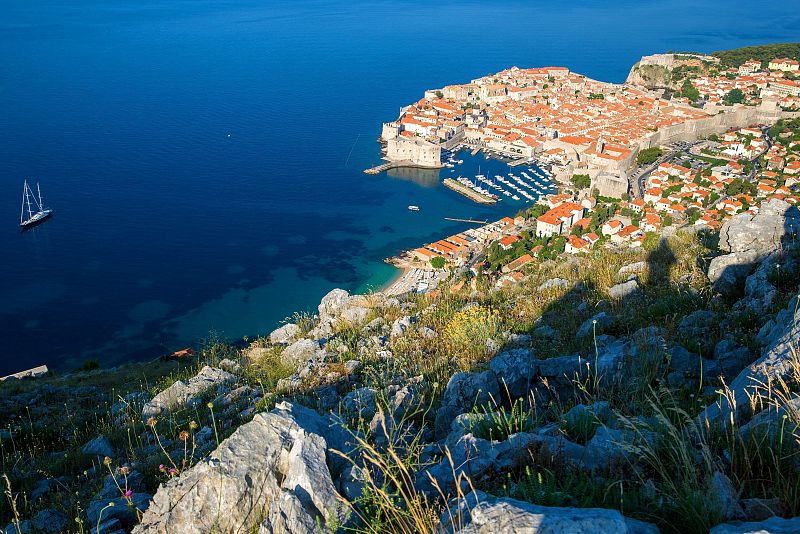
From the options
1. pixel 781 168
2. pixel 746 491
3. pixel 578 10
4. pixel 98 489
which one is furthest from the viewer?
pixel 578 10

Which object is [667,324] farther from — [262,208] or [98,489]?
[262,208]

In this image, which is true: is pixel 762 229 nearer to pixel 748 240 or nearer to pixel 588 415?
pixel 748 240

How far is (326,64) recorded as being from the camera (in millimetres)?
63656

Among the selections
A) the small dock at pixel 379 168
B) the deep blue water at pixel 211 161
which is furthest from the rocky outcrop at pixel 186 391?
the small dock at pixel 379 168

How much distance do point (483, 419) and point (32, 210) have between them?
3232cm

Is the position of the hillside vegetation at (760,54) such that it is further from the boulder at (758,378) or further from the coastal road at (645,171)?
the boulder at (758,378)

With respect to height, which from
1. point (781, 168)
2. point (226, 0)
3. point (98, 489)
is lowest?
point (781, 168)

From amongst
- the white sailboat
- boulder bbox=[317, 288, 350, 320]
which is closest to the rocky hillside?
boulder bbox=[317, 288, 350, 320]

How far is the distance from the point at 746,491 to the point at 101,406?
5.73m

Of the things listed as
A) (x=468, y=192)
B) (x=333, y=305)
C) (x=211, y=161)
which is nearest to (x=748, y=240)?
(x=333, y=305)

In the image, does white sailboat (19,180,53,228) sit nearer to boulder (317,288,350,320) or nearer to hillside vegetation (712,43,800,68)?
boulder (317,288,350,320)

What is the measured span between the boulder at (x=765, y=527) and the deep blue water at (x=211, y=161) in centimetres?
1996

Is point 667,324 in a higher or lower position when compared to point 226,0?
lower

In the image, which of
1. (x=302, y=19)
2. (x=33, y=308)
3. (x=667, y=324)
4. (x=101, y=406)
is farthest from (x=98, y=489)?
(x=302, y=19)
